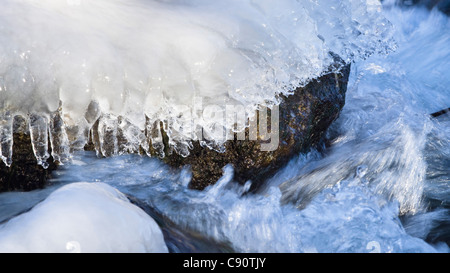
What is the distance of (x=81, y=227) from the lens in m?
2.09

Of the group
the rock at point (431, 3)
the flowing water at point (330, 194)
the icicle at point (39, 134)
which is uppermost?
the rock at point (431, 3)

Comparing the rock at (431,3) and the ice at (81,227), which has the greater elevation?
the rock at (431,3)

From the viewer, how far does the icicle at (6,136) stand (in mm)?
2742

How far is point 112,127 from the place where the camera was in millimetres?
2904

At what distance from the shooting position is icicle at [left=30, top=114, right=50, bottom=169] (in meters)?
2.79

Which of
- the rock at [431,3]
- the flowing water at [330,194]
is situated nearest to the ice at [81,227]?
the flowing water at [330,194]

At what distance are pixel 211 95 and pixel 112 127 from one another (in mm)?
622

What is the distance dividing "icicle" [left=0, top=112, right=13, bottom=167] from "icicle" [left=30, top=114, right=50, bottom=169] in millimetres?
114

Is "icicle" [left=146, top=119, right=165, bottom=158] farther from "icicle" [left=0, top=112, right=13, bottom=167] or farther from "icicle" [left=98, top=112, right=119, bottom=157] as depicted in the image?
"icicle" [left=0, top=112, right=13, bottom=167]

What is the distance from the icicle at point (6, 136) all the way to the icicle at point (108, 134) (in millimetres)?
494

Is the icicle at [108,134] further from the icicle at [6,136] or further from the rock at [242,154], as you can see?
the icicle at [6,136]

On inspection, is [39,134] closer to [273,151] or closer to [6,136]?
[6,136]

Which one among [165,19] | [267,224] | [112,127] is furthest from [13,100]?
[267,224]

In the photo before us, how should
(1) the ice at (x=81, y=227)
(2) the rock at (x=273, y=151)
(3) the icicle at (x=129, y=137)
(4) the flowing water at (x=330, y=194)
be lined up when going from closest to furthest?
1. (1) the ice at (x=81, y=227)
2. (4) the flowing water at (x=330, y=194)
3. (3) the icicle at (x=129, y=137)
4. (2) the rock at (x=273, y=151)
